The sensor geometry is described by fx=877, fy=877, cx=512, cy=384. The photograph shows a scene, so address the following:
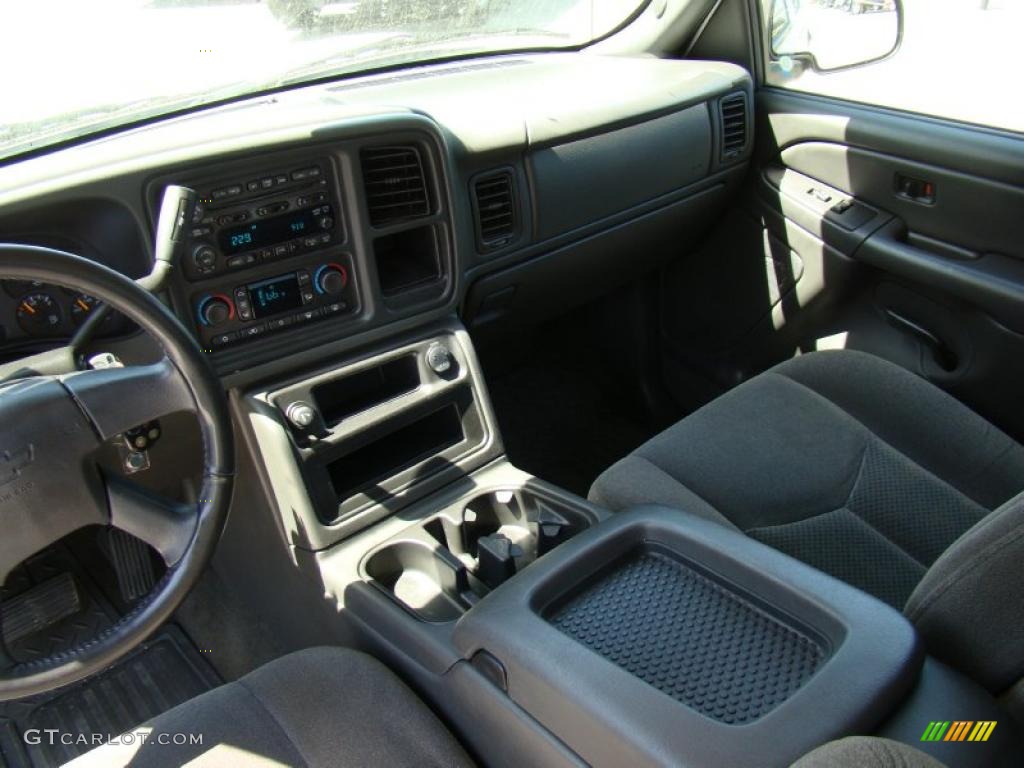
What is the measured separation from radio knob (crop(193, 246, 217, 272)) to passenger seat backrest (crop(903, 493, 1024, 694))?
1.11m

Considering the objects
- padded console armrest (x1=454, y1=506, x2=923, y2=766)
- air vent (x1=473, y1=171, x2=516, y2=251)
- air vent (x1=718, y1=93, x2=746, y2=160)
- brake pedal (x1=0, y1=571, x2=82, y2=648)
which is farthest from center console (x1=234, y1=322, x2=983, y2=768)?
air vent (x1=718, y1=93, x2=746, y2=160)

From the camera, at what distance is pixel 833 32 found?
89.3 inches

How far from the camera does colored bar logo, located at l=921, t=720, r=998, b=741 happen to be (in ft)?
2.89

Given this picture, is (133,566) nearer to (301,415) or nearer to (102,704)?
(102,704)

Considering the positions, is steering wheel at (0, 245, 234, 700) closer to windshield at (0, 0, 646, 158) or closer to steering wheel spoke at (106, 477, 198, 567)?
steering wheel spoke at (106, 477, 198, 567)

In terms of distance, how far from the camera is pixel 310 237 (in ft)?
4.88

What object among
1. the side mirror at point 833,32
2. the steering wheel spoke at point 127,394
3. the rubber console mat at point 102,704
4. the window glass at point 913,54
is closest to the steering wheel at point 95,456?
the steering wheel spoke at point 127,394

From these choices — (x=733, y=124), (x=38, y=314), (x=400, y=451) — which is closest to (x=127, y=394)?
(x=38, y=314)

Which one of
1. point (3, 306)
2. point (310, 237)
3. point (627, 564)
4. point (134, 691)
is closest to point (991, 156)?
point (627, 564)

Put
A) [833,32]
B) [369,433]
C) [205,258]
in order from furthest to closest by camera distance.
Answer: [833,32] < [369,433] < [205,258]

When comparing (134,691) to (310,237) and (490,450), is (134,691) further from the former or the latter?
(310,237)

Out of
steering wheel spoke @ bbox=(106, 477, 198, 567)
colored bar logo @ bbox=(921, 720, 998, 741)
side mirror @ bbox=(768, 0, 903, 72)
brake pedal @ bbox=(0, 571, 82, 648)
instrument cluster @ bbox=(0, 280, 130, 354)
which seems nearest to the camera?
colored bar logo @ bbox=(921, 720, 998, 741)

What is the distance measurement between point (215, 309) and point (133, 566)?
0.83 metres

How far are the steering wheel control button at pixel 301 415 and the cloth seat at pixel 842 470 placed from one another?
521 millimetres
